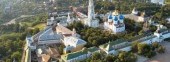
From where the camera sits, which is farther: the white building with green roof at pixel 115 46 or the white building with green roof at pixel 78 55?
the white building with green roof at pixel 115 46

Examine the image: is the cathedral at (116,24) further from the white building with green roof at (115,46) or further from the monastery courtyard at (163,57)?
the monastery courtyard at (163,57)

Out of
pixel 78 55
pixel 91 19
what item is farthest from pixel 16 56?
pixel 91 19

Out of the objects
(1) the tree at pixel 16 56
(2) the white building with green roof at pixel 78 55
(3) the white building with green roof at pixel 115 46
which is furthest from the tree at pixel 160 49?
(1) the tree at pixel 16 56

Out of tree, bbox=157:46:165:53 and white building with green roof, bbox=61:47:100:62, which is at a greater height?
white building with green roof, bbox=61:47:100:62

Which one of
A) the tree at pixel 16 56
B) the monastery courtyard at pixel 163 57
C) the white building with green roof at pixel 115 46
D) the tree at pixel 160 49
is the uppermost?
the white building with green roof at pixel 115 46

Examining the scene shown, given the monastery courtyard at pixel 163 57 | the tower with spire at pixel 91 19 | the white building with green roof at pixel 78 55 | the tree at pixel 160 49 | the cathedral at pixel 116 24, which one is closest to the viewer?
the white building with green roof at pixel 78 55

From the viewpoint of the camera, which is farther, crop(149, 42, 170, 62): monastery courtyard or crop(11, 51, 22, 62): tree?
crop(11, 51, 22, 62): tree

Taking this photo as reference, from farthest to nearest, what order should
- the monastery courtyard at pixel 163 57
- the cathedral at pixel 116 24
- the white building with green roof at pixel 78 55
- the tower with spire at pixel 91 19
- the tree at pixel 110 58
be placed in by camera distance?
the tower with spire at pixel 91 19 < the cathedral at pixel 116 24 < the monastery courtyard at pixel 163 57 < the white building with green roof at pixel 78 55 < the tree at pixel 110 58

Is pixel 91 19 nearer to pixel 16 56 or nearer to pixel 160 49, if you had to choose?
pixel 160 49

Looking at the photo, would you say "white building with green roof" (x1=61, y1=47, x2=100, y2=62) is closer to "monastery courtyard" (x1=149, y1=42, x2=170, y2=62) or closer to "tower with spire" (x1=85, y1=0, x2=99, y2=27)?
"monastery courtyard" (x1=149, y1=42, x2=170, y2=62)

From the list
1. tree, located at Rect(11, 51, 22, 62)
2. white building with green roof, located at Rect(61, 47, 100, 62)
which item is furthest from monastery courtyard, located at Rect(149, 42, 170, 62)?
tree, located at Rect(11, 51, 22, 62)

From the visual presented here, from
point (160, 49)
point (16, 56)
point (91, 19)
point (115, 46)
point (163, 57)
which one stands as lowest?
point (163, 57)

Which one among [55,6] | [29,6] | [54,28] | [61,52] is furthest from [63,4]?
[61,52]
